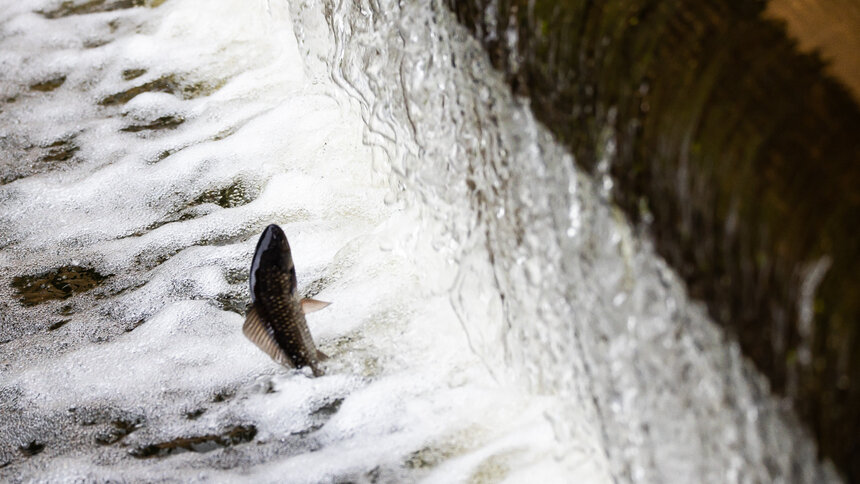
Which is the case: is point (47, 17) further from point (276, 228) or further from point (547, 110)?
point (547, 110)

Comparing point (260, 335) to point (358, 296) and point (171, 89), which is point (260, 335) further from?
point (171, 89)

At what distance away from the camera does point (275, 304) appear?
77.2 inches

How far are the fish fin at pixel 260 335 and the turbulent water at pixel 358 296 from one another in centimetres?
14

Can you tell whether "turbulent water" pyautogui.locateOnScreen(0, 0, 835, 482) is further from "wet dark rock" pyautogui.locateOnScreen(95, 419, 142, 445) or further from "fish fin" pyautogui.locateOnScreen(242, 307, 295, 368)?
"fish fin" pyautogui.locateOnScreen(242, 307, 295, 368)

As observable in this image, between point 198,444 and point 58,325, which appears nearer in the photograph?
point 198,444

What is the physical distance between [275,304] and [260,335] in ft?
0.36

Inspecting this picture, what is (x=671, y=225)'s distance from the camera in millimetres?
1313

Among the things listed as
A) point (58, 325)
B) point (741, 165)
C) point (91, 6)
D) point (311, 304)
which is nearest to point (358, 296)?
point (311, 304)

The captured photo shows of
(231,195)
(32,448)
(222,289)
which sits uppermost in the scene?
(231,195)

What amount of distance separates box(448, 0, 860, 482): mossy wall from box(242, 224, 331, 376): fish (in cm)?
87

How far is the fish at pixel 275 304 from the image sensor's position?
1.96 meters

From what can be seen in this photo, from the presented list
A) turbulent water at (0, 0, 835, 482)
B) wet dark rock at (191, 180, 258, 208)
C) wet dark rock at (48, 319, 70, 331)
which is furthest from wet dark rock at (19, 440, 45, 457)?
wet dark rock at (191, 180, 258, 208)

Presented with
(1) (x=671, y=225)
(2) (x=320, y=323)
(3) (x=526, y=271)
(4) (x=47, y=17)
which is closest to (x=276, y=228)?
(2) (x=320, y=323)

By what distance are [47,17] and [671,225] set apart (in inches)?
154
